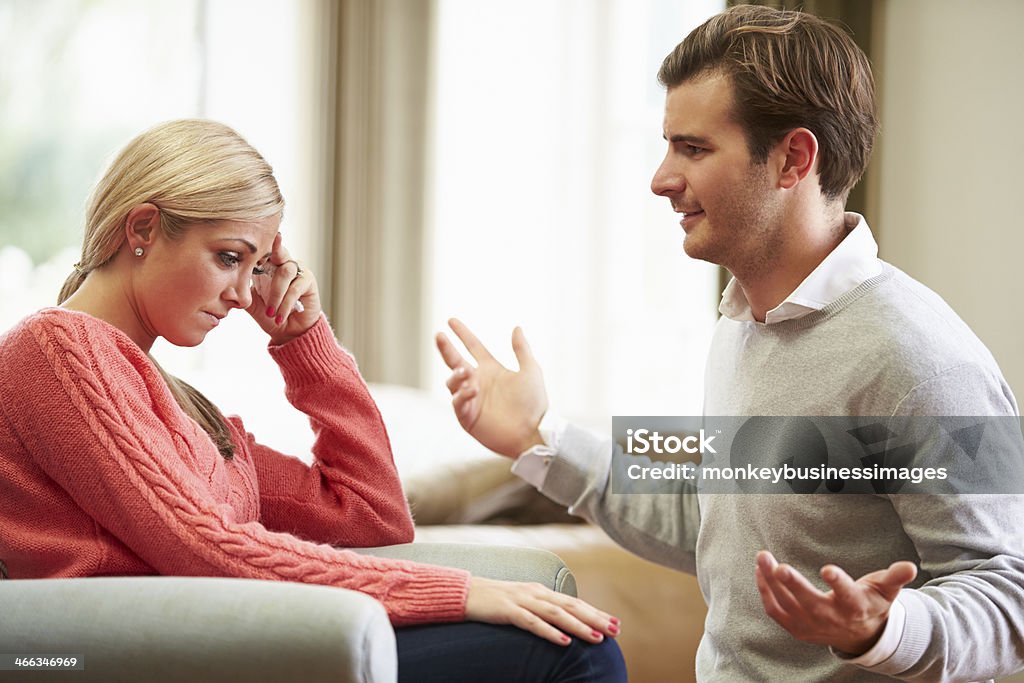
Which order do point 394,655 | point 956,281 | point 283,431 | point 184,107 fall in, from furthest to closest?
point 184,107
point 956,281
point 283,431
point 394,655

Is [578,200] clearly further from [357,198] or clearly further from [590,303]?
[357,198]

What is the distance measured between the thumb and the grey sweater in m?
0.14

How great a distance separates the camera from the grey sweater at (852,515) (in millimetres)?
1188

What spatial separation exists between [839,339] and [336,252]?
2820 mm

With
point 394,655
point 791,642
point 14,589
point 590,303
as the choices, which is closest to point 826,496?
point 791,642

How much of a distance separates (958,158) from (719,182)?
5.75 feet

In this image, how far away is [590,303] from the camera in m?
3.97

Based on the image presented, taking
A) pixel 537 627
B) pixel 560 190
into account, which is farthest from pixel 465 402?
pixel 560 190

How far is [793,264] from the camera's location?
1543 mm

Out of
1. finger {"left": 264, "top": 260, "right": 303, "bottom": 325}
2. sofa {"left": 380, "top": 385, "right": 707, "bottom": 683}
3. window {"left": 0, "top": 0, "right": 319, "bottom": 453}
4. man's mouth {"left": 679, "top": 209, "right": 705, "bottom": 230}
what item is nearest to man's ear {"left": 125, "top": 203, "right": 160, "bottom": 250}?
finger {"left": 264, "top": 260, "right": 303, "bottom": 325}

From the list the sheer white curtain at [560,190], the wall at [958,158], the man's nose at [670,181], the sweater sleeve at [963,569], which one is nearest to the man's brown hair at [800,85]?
the man's nose at [670,181]

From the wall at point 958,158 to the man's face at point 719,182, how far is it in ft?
4.94

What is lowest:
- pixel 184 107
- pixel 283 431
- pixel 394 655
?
pixel 283 431

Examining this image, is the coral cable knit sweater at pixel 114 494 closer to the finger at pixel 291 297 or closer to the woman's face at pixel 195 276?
the woman's face at pixel 195 276
